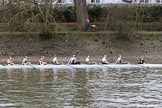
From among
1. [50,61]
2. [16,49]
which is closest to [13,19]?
[16,49]

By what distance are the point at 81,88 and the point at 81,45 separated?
24852 millimetres

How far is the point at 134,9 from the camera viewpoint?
218 feet

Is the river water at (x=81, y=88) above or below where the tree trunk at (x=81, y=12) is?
below

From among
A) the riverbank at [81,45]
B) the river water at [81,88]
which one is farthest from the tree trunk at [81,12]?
the river water at [81,88]

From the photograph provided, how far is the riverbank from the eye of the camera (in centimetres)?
5697

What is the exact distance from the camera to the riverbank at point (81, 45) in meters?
57.0

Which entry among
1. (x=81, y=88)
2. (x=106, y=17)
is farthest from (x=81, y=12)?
(x=81, y=88)

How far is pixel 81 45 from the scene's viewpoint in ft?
192

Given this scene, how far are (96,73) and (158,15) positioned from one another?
27.3 m

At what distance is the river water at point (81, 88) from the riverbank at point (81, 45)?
429 inches

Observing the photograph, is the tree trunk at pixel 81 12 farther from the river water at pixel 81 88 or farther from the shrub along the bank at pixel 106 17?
the river water at pixel 81 88

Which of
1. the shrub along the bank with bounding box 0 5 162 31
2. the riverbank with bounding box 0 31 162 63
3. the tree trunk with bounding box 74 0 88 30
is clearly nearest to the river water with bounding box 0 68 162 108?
the riverbank with bounding box 0 31 162 63

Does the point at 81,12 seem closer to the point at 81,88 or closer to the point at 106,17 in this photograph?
the point at 106,17

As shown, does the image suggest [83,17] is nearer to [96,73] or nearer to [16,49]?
[16,49]
